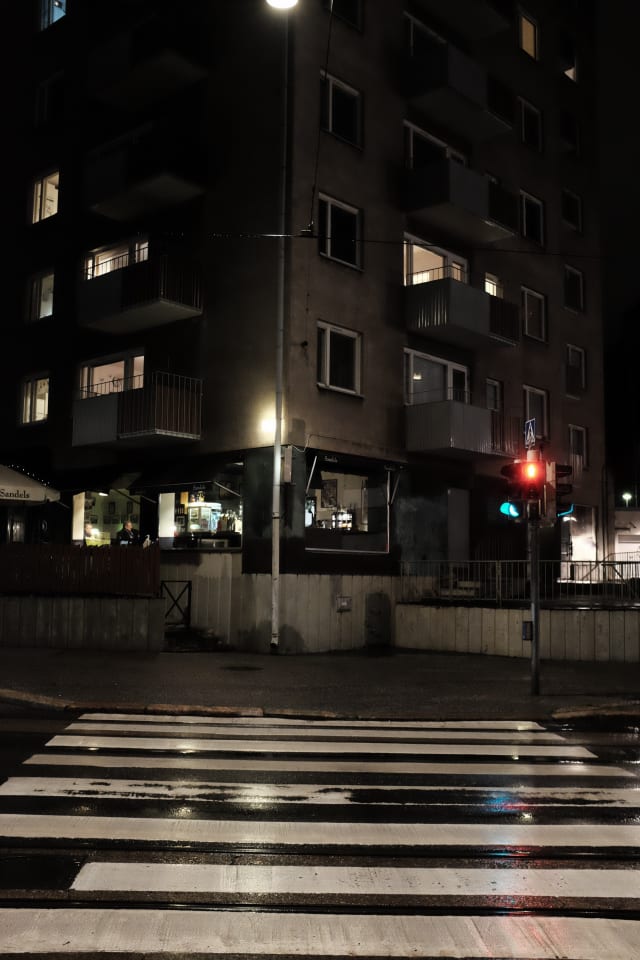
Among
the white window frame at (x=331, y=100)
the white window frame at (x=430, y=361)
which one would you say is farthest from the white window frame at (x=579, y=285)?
the white window frame at (x=331, y=100)

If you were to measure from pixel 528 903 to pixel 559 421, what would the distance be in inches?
966

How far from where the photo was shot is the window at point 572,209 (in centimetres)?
3083

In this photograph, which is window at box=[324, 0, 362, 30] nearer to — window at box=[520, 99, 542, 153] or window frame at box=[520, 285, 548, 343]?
window at box=[520, 99, 542, 153]

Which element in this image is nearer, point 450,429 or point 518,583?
point 518,583

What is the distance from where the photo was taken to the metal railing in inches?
738

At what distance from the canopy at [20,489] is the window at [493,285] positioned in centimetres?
1357

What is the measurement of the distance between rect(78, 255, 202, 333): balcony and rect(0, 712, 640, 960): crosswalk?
529 inches

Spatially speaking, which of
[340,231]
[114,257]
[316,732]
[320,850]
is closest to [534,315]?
[340,231]

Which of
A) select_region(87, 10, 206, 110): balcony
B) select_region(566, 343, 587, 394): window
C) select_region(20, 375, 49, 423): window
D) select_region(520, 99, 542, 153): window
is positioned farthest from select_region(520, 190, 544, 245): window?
select_region(20, 375, 49, 423): window

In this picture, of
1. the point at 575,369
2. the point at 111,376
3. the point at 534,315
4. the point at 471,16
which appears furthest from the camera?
the point at 575,369

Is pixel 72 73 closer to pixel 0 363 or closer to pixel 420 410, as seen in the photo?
pixel 0 363

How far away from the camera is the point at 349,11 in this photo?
22.2 metres

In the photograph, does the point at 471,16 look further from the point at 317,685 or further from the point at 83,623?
the point at 317,685

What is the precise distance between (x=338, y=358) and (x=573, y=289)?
13015 millimetres
